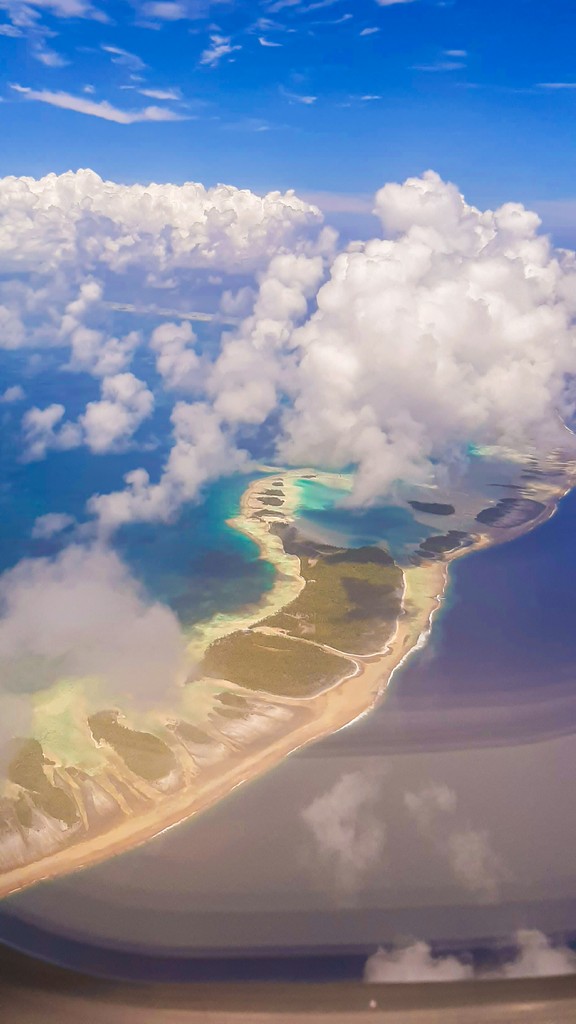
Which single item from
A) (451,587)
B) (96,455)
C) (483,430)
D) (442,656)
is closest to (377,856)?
(442,656)

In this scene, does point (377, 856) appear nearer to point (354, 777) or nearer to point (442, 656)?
point (354, 777)

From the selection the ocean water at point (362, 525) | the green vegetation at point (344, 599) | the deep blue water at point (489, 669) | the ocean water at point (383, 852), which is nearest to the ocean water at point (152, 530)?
the green vegetation at point (344, 599)

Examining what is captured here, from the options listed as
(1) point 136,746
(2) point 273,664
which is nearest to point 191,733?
(1) point 136,746

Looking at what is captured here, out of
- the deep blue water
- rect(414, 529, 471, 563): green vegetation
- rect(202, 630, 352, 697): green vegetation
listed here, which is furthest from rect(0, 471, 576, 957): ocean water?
rect(414, 529, 471, 563): green vegetation

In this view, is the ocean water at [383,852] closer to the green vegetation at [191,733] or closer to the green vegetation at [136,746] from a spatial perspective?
the green vegetation at [136,746]

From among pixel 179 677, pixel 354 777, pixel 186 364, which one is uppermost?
pixel 186 364

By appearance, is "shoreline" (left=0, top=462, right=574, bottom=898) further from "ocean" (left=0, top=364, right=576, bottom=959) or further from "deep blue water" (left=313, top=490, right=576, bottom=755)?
"deep blue water" (left=313, top=490, right=576, bottom=755)

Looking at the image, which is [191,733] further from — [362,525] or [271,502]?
[271,502]
